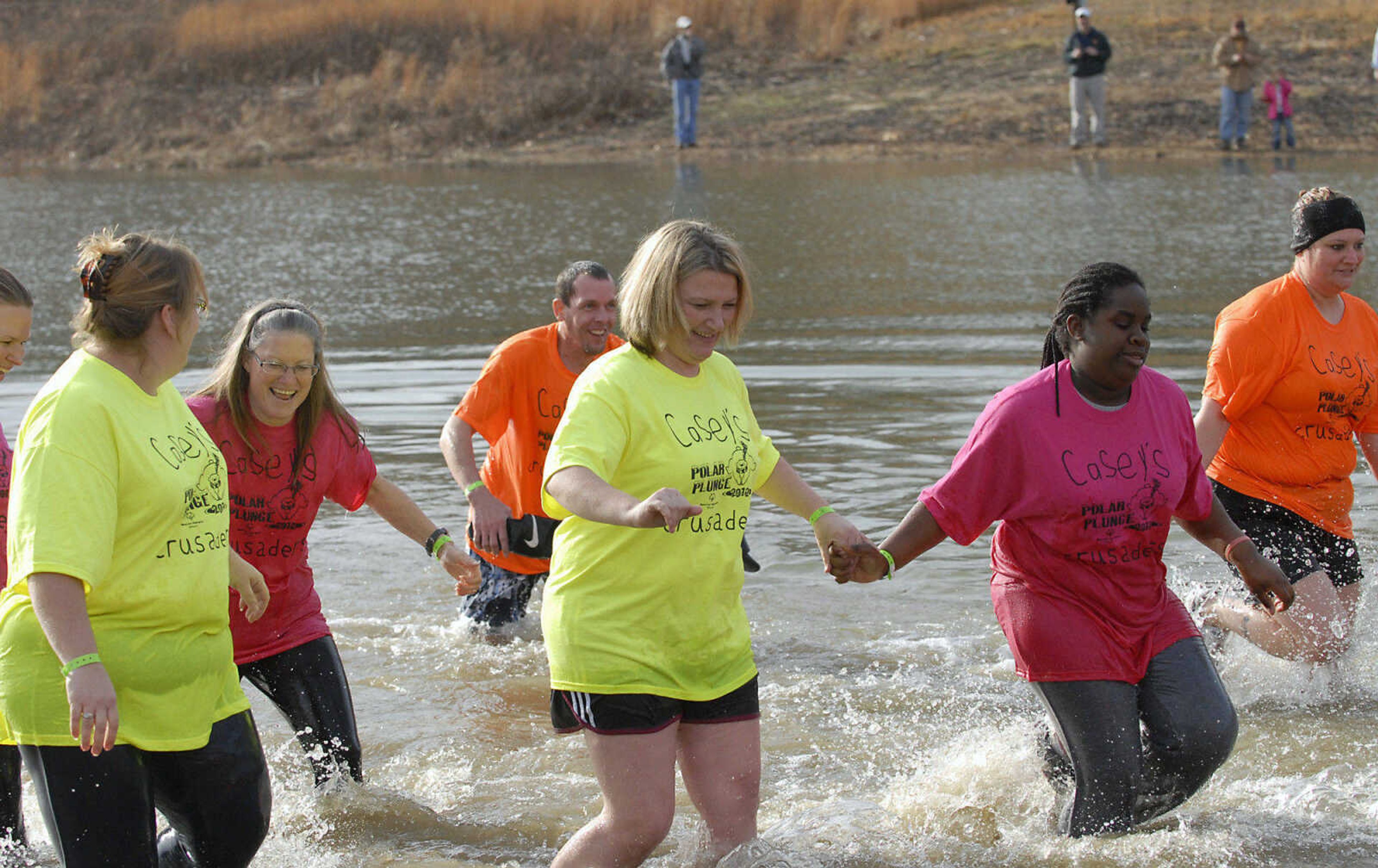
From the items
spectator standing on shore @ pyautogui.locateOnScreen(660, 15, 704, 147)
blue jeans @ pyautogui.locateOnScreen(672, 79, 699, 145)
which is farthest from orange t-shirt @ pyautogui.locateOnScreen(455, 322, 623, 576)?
blue jeans @ pyautogui.locateOnScreen(672, 79, 699, 145)

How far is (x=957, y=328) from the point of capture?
13.2 metres

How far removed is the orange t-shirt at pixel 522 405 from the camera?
6.69 m

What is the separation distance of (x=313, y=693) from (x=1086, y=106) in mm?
20951

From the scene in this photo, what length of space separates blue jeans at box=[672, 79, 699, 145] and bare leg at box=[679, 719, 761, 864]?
22.5 metres

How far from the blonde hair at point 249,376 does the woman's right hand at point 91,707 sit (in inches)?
60.9

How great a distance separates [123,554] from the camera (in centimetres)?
381

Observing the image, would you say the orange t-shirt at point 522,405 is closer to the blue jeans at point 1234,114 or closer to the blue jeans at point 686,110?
the blue jeans at point 1234,114

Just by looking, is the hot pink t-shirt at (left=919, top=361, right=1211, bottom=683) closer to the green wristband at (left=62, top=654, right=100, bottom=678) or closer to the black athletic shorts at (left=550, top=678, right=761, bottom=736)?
the black athletic shorts at (left=550, top=678, right=761, bottom=736)

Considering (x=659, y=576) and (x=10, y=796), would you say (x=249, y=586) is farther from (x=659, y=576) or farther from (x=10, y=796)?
(x=659, y=576)

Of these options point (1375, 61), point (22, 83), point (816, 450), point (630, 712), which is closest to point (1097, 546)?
point (630, 712)

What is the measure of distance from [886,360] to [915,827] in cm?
733

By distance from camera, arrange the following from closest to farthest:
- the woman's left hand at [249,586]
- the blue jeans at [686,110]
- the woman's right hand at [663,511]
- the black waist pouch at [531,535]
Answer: the woman's right hand at [663,511] < the woman's left hand at [249,586] < the black waist pouch at [531,535] < the blue jeans at [686,110]

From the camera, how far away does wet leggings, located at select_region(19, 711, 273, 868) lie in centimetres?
379

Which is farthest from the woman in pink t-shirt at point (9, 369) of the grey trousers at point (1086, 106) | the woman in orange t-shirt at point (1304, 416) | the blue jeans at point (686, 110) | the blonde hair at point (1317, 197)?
the blue jeans at point (686, 110)
